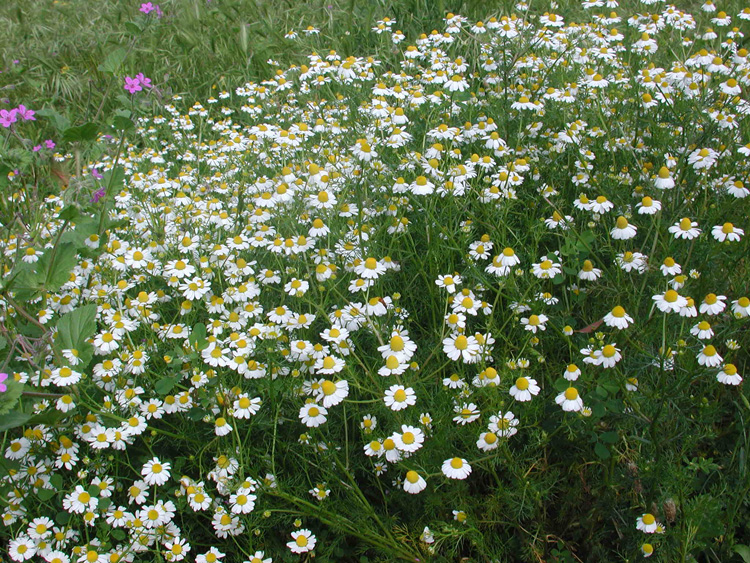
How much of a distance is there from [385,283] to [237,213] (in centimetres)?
73

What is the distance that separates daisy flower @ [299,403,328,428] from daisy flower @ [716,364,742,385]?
42.0 inches

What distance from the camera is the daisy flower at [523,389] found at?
1729 mm

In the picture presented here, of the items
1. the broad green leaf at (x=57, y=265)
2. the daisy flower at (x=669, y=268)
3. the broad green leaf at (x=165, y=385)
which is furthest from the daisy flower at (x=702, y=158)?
the broad green leaf at (x=57, y=265)

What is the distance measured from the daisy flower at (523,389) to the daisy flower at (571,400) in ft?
0.28

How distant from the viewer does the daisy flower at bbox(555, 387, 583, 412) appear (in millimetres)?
1640

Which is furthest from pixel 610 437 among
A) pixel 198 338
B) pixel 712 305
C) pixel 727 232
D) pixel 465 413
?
pixel 198 338

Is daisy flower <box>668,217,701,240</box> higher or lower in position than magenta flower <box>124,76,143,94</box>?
lower

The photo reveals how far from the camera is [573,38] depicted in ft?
11.4

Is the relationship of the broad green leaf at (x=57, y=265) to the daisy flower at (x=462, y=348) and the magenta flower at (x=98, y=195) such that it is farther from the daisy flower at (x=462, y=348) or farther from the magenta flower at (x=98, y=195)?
the daisy flower at (x=462, y=348)

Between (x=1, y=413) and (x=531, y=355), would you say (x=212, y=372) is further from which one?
(x=531, y=355)

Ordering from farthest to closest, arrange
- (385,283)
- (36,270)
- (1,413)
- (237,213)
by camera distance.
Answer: (237,213) → (385,283) → (36,270) → (1,413)

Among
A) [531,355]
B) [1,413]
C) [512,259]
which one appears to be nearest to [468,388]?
[531,355]

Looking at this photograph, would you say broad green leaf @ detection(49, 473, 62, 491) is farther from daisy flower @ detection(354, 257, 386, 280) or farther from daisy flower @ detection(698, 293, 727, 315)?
daisy flower @ detection(698, 293, 727, 315)

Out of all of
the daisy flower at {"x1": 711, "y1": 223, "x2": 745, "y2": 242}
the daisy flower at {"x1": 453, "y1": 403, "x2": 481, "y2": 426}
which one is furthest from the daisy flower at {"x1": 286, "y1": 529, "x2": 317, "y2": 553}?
the daisy flower at {"x1": 711, "y1": 223, "x2": 745, "y2": 242}
